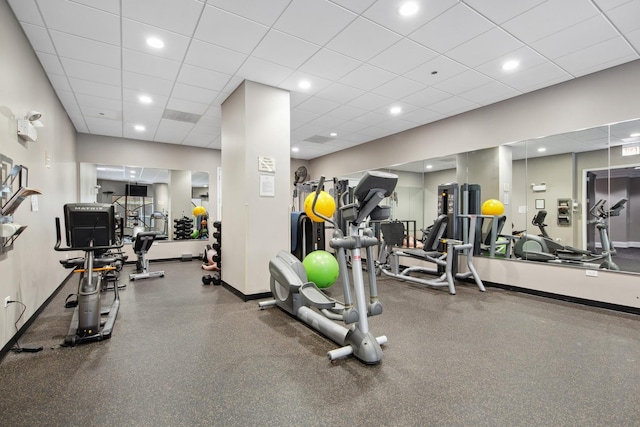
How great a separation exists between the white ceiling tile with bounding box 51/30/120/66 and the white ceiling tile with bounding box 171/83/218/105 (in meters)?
0.82

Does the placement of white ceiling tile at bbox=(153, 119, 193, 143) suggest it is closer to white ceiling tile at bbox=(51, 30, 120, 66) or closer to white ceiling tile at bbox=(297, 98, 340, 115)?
white ceiling tile at bbox=(51, 30, 120, 66)

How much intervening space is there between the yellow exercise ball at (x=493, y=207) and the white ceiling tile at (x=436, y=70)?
2077 mm

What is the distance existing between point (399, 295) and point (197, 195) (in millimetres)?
5694

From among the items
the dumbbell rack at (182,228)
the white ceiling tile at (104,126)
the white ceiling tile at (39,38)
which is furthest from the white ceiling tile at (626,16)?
the dumbbell rack at (182,228)

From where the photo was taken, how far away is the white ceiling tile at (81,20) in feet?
8.71

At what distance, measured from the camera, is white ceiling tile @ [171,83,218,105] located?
4336mm

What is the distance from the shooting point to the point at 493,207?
15.6 feet

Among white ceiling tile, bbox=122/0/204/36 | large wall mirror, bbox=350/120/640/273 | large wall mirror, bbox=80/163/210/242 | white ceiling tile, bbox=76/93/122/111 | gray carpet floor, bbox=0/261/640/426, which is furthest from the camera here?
large wall mirror, bbox=80/163/210/242

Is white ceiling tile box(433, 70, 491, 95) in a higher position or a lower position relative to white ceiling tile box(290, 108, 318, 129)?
higher

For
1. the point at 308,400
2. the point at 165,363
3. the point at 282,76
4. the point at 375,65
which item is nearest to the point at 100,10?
the point at 282,76

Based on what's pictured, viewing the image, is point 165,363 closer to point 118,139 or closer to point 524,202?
point 524,202

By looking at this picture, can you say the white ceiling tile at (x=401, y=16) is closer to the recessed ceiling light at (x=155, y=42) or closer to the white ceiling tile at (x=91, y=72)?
the recessed ceiling light at (x=155, y=42)

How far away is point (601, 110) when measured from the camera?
3.82 m

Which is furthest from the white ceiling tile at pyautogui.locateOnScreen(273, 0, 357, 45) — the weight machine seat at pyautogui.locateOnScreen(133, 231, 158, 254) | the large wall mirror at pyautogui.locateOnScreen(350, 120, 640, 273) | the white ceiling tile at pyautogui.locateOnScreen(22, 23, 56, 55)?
the weight machine seat at pyautogui.locateOnScreen(133, 231, 158, 254)
